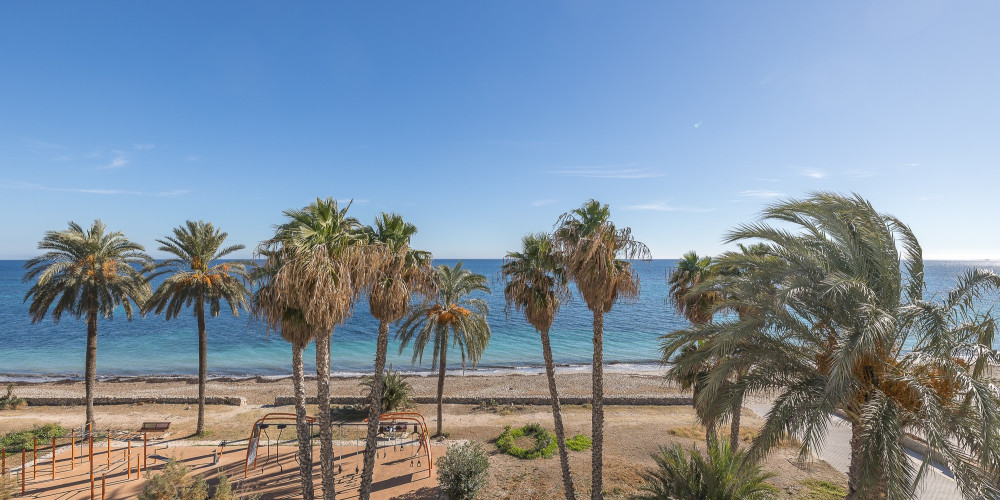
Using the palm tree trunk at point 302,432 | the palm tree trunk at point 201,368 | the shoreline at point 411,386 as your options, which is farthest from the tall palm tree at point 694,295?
the palm tree trunk at point 201,368

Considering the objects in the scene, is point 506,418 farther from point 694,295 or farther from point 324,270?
point 324,270

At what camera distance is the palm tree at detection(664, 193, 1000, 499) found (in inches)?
262

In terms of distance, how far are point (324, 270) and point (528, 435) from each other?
15.5 m

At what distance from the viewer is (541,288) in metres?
14.0

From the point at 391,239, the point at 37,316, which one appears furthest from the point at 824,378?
the point at 37,316

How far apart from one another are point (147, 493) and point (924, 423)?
57.1 ft

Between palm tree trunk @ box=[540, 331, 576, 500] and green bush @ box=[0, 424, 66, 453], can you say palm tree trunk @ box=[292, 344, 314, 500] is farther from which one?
green bush @ box=[0, 424, 66, 453]

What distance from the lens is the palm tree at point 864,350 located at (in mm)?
6648

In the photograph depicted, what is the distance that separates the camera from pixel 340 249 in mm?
11375

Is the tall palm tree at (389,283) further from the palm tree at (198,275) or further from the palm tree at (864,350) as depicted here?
the palm tree at (198,275)

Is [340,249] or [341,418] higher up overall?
[340,249]

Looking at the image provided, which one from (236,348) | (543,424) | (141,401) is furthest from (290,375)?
(543,424)

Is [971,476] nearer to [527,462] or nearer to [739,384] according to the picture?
[739,384]

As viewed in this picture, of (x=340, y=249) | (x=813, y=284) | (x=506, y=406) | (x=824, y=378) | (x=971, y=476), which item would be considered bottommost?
(x=506, y=406)
